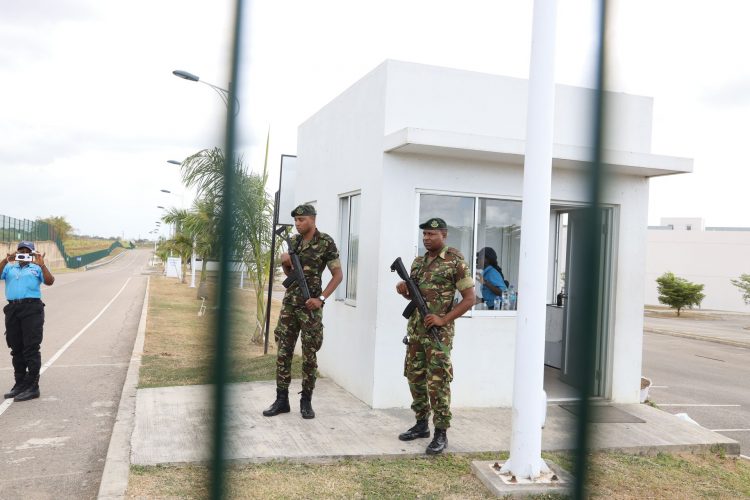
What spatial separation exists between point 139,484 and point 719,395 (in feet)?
28.5

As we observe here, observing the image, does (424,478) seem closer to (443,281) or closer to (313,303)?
(443,281)

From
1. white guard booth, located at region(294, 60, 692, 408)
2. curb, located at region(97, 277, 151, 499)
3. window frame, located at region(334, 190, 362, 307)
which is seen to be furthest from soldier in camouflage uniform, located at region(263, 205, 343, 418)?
window frame, located at region(334, 190, 362, 307)

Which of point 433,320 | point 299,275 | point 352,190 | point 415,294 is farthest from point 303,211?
point 352,190

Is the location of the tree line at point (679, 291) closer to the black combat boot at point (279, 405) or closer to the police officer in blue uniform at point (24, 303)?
the black combat boot at point (279, 405)

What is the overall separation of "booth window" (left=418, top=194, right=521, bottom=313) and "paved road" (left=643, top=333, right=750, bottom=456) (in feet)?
10.5

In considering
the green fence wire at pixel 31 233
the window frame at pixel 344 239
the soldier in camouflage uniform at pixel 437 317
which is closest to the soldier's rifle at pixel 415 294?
the soldier in camouflage uniform at pixel 437 317

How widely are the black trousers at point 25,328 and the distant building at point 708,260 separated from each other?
39154 millimetres

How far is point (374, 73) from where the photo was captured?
257 inches

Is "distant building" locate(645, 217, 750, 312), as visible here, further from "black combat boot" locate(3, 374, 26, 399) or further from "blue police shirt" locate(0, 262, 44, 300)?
"blue police shirt" locate(0, 262, 44, 300)

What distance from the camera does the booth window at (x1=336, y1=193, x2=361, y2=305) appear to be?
7.29 meters

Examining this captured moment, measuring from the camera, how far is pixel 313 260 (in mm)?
5551

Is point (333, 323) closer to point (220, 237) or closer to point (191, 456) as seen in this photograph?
point (191, 456)

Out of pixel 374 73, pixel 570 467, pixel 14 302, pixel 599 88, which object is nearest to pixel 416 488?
pixel 570 467

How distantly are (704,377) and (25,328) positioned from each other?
1077cm
